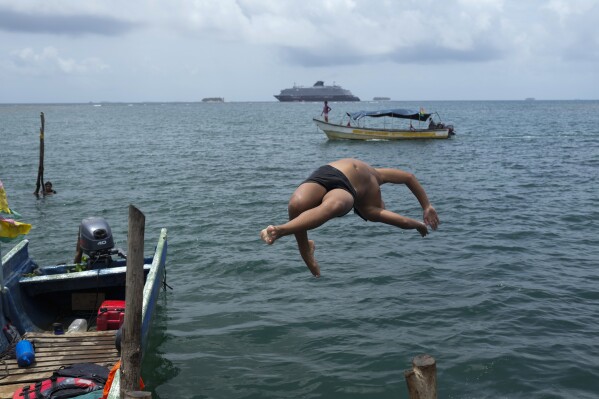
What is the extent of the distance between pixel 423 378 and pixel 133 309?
12.8ft

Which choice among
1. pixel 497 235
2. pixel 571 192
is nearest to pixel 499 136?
pixel 571 192

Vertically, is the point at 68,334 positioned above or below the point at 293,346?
above

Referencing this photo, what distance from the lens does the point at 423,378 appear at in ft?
17.3

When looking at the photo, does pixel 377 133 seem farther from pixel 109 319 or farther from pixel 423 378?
pixel 423 378

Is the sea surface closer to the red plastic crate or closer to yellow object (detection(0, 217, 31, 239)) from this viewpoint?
the red plastic crate

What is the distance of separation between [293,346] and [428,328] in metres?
2.82

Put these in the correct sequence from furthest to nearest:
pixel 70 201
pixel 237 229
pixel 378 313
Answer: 1. pixel 70 201
2. pixel 237 229
3. pixel 378 313

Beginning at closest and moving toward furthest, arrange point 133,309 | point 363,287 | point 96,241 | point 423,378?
point 423,378
point 133,309
point 96,241
point 363,287

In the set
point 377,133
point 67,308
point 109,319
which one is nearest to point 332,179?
point 109,319

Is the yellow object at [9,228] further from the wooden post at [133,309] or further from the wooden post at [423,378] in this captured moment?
the wooden post at [423,378]

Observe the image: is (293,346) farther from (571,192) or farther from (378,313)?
(571,192)

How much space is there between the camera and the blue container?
885 cm

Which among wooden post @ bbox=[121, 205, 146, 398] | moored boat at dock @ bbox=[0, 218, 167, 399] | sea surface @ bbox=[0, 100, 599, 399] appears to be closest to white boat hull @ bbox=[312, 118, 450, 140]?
sea surface @ bbox=[0, 100, 599, 399]

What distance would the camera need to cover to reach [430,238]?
62.4 feet
